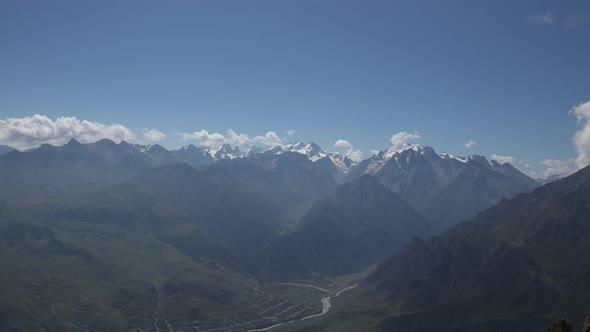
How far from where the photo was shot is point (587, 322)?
1829 inches

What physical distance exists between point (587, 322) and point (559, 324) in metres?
3.11

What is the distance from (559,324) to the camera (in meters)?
45.6
